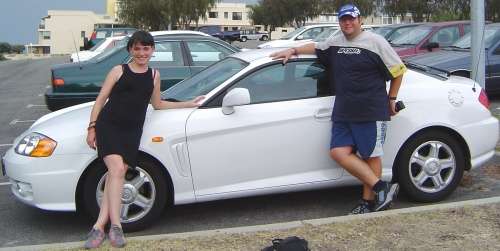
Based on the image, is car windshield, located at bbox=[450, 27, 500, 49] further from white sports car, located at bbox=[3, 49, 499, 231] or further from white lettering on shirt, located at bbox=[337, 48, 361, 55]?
white lettering on shirt, located at bbox=[337, 48, 361, 55]

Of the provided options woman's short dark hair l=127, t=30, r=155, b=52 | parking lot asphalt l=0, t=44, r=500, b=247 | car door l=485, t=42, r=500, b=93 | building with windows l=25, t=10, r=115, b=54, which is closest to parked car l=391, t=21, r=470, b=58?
car door l=485, t=42, r=500, b=93

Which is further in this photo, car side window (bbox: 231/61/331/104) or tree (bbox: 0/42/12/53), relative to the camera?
tree (bbox: 0/42/12/53)

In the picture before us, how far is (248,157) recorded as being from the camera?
5.09 metres

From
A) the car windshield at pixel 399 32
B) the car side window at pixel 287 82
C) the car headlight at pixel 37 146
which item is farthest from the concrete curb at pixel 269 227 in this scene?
the car windshield at pixel 399 32

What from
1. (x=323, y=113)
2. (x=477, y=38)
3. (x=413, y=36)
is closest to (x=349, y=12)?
(x=323, y=113)

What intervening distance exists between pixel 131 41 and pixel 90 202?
130cm

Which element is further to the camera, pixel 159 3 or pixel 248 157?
pixel 159 3

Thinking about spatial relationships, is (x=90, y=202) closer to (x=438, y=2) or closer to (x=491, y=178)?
(x=491, y=178)

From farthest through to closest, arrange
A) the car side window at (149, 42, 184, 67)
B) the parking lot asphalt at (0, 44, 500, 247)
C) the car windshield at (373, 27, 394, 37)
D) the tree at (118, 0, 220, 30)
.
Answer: the tree at (118, 0, 220, 30) → the car windshield at (373, 27, 394, 37) → the car side window at (149, 42, 184, 67) → the parking lot asphalt at (0, 44, 500, 247)

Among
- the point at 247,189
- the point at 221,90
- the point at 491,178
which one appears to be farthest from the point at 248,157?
the point at 491,178

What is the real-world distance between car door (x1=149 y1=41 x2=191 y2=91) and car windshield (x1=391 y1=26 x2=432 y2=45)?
243 inches

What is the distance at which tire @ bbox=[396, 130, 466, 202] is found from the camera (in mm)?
5473

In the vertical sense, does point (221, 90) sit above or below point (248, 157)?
above

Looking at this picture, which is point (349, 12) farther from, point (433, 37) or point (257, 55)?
point (433, 37)
